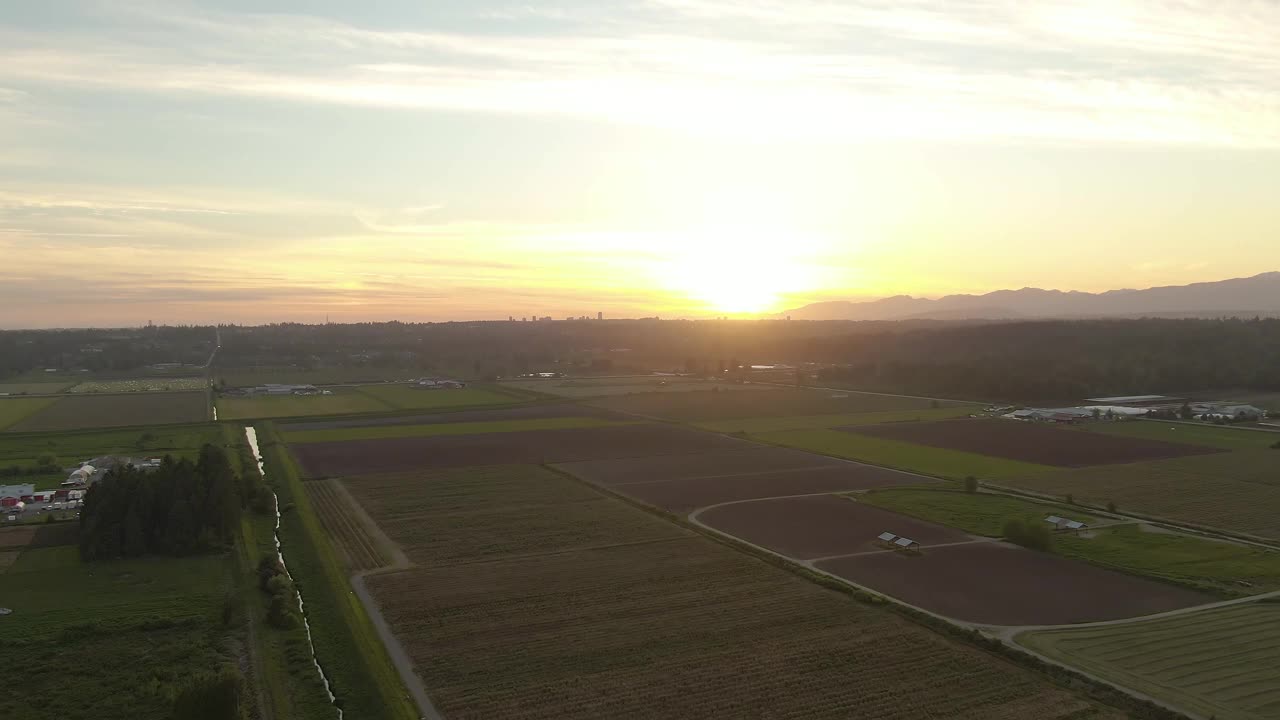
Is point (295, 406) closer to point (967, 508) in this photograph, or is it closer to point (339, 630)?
point (339, 630)

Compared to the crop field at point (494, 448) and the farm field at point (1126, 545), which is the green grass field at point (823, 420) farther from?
the farm field at point (1126, 545)

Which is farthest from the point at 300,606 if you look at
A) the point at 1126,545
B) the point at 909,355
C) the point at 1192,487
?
the point at 909,355

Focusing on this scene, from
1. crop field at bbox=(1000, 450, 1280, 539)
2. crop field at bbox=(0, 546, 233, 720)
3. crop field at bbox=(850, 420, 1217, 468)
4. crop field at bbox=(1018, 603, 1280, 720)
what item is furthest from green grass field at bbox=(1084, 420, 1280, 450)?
crop field at bbox=(0, 546, 233, 720)

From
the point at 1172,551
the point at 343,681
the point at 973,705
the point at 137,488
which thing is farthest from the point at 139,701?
the point at 1172,551

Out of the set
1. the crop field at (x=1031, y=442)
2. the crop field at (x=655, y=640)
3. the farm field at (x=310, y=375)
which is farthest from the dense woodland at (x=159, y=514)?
the farm field at (x=310, y=375)

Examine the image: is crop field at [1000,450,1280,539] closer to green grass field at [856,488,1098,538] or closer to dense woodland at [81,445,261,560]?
green grass field at [856,488,1098,538]

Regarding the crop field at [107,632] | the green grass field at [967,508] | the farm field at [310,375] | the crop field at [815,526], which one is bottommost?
the crop field at [107,632]
